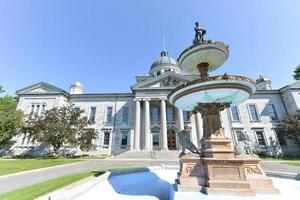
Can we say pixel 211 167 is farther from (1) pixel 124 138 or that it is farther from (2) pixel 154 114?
(2) pixel 154 114

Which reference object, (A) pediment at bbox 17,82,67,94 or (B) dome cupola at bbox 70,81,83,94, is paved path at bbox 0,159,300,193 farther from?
(B) dome cupola at bbox 70,81,83,94

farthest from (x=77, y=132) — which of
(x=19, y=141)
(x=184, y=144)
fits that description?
(x=184, y=144)

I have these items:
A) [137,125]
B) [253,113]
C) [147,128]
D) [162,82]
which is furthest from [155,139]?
[253,113]

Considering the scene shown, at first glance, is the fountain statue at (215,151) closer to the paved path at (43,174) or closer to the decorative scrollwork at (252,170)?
the decorative scrollwork at (252,170)

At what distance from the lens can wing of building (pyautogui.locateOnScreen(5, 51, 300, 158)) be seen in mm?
27047

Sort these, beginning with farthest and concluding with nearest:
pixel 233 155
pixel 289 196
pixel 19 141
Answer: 1. pixel 19 141
2. pixel 233 155
3. pixel 289 196

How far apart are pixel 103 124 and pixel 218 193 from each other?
27.2m

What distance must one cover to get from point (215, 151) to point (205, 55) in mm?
3818

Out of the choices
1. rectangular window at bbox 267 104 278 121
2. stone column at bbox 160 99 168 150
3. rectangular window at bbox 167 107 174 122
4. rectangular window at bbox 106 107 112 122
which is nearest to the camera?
stone column at bbox 160 99 168 150

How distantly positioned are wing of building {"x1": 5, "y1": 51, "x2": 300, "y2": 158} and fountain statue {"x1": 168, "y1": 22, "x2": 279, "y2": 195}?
2029 centimetres

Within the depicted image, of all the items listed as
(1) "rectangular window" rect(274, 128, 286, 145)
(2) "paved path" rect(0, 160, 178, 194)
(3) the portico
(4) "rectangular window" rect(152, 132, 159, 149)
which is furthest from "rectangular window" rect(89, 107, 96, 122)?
(1) "rectangular window" rect(274, 128, 286, 145)

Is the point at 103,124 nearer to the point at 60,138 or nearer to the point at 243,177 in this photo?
the point at 60,138

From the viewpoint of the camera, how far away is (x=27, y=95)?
98.7 ft

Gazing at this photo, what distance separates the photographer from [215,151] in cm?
561
